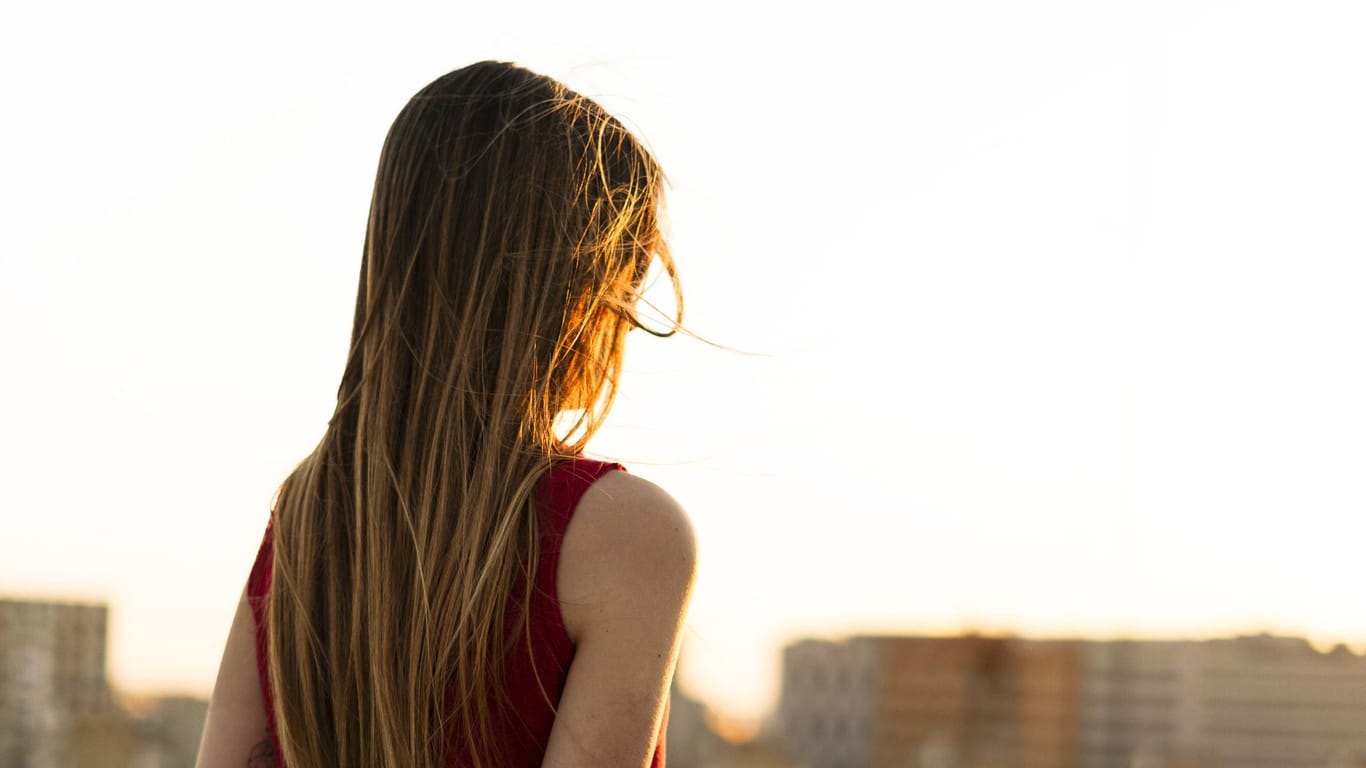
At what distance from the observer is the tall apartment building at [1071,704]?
48750mm

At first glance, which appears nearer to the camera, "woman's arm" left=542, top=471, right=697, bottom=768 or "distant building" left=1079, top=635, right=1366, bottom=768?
"woman's arm" left=542, top=471, right=697, bottom=768

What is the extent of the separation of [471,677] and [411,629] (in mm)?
62

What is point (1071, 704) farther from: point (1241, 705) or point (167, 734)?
point (167, 734)

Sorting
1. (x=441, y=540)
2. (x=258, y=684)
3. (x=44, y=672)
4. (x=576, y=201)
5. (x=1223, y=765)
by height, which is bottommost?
(x=1223, y=765)

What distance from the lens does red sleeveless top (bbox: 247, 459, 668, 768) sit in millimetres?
1027

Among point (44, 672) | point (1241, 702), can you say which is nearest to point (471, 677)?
point (44, 672)

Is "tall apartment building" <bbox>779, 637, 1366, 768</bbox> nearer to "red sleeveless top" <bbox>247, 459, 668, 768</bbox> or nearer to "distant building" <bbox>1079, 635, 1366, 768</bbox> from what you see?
"distant building" <bbox>1079, 635, 1366, 768</bbox>

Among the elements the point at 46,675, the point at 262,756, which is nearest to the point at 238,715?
the point at 262,756

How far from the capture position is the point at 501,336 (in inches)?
43.3

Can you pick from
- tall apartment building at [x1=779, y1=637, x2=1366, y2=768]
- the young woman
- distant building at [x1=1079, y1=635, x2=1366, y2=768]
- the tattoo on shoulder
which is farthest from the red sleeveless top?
tall apartment building at [x1=779, y1=637, x2=1366, y2=768]

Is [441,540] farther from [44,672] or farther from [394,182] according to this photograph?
[44,672]

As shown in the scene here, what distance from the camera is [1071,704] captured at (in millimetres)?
60062

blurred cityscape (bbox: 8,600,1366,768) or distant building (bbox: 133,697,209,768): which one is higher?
distant building (bbox: 133,697,209,768)

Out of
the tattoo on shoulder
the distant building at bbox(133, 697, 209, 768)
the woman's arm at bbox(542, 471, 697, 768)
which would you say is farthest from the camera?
the distant building at bbox(133, 697, 209, 768)
